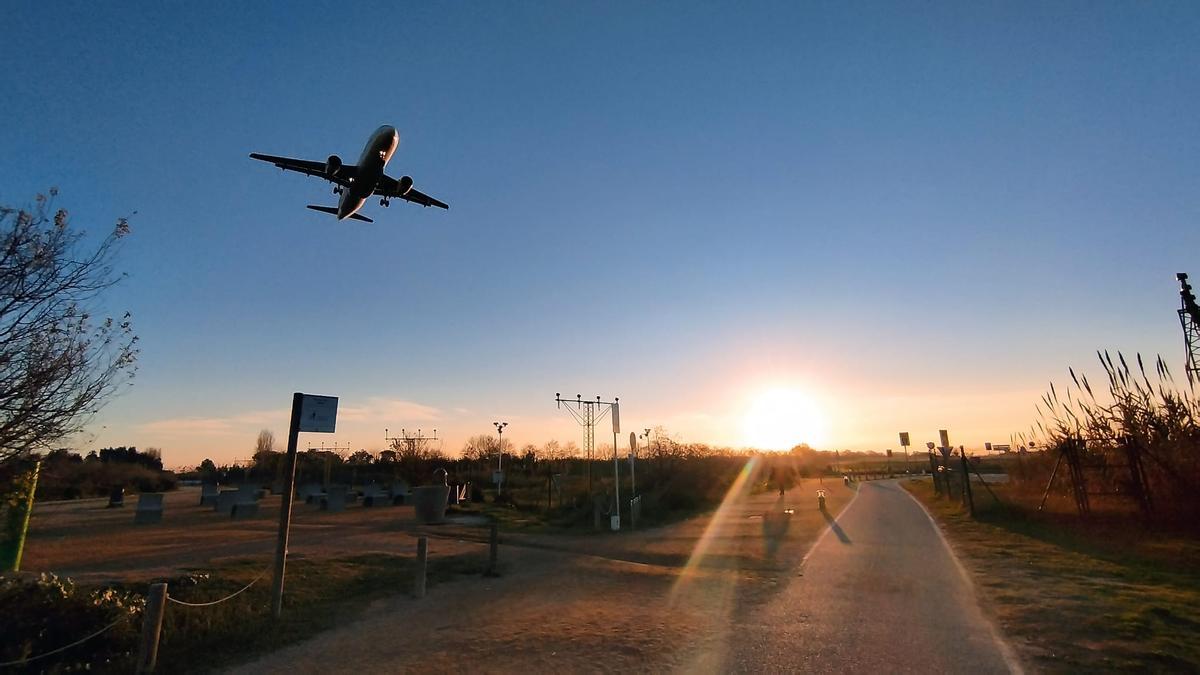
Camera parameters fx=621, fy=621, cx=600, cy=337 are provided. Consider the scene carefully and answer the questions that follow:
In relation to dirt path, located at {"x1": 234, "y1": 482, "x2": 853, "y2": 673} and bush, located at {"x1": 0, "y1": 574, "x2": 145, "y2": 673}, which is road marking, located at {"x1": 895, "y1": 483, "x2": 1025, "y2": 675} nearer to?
dirt path, located at {"x1": 234, "y1": 482, "x2": 853, "y2": 673}

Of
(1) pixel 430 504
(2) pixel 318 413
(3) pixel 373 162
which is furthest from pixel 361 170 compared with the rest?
(1) pixel 430 504

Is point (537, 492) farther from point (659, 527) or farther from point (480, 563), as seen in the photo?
point (480, 563)

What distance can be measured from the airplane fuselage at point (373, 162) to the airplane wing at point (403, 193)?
0.38 metres

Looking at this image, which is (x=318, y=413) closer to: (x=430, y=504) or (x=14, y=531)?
(x=14, y=531)

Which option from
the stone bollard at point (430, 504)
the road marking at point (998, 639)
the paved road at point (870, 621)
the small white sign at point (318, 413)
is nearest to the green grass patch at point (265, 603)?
the small white sign at point (318, 413)

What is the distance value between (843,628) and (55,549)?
62.8 feet

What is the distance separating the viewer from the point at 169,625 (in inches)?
317

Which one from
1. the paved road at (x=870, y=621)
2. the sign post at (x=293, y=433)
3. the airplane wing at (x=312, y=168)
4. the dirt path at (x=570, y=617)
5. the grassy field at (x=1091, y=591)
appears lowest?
the dirt path at (x=570, y=617)

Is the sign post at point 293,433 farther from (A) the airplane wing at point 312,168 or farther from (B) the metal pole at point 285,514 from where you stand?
(A) the airplane wing at point 312,168

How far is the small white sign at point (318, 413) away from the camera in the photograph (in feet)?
31.4

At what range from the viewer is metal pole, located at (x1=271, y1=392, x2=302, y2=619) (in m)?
9.10

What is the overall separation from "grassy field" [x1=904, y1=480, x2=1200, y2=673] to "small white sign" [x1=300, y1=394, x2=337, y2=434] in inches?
379

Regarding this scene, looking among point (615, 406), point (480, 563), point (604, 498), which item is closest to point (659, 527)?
point (604, 498)

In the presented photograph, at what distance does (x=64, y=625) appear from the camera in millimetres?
7723
